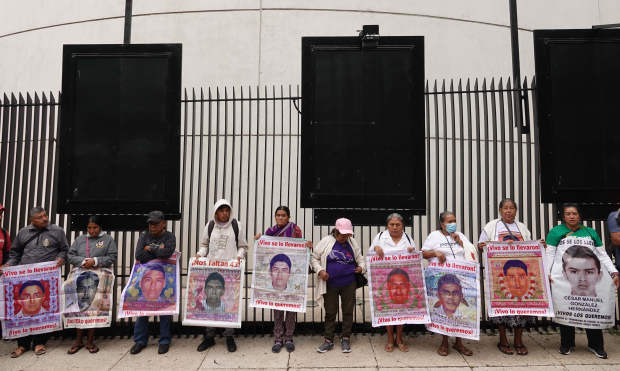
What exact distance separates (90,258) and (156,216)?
1.01 metres

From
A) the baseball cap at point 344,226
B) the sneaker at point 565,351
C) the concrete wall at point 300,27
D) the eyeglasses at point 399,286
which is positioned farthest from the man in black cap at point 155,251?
the concrete wall at point 300,27

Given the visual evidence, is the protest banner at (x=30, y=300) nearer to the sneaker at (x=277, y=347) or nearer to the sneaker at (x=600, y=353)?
the sneaker at (x=277, y=347)

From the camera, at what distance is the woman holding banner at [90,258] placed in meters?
5.38

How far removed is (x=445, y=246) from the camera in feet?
16.9

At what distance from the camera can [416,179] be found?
17.9 feet

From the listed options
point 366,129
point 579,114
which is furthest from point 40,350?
point 579,114

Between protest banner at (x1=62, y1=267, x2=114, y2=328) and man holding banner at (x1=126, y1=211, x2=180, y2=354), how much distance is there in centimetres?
35

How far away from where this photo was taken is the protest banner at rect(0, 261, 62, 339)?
5.27m

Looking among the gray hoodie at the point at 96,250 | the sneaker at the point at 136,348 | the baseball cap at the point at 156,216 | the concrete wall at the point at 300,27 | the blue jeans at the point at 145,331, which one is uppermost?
the concrete wall at the point at 300,27

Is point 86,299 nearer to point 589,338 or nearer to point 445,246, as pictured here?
point 445,246

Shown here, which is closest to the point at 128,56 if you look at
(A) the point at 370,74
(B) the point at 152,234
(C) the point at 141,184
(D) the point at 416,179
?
(C) the point at 141,184

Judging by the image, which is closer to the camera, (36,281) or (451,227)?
(451,227)

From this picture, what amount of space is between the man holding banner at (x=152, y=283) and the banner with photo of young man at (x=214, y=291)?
0.26m

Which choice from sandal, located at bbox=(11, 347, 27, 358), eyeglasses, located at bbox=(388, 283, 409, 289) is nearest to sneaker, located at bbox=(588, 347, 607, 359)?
eyeglasses, located at bbox=(388, 283, 409, 289)
